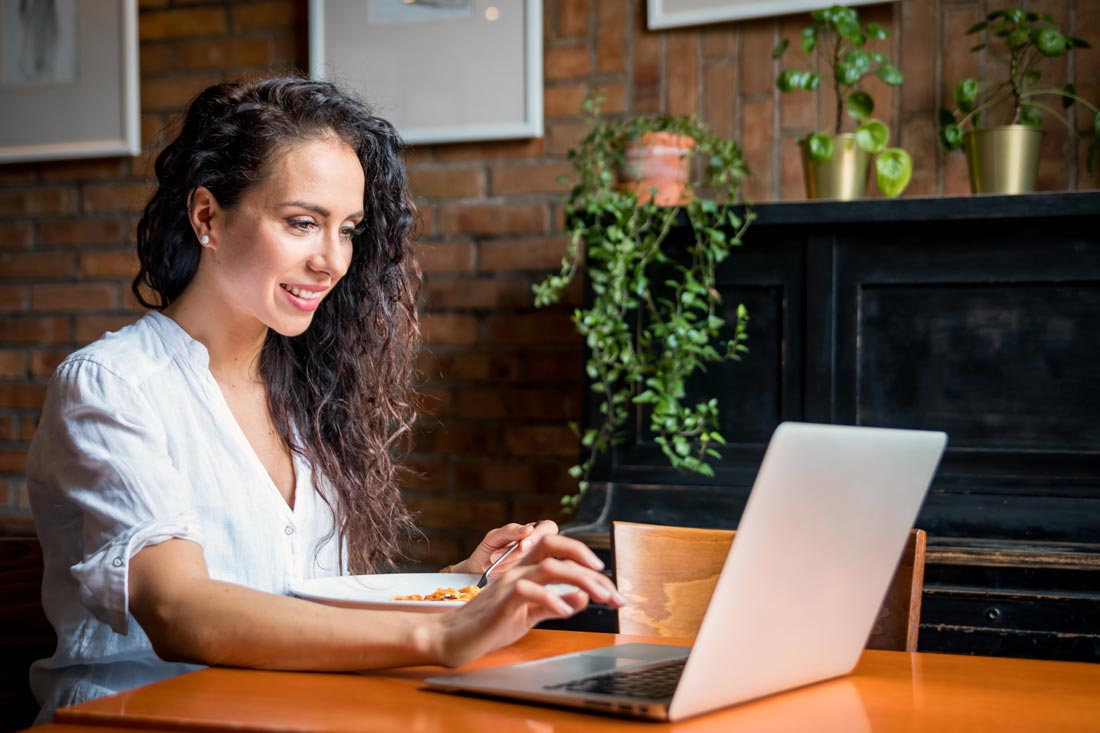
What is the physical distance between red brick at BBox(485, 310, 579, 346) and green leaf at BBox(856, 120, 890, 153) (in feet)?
2.91

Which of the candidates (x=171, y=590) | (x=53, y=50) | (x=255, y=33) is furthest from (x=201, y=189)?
(x=53, y=50)

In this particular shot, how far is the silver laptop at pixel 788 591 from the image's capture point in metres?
0.82

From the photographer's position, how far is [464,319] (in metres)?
3.12

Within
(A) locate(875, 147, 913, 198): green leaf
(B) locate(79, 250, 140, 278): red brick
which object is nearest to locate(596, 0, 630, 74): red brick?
(A) locate(875, 147, 913, 198): green leaf

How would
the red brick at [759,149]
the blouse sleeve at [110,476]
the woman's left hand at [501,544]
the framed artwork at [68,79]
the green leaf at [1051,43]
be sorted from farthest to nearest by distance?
the framed artwork at [68,79]
the red brick at [759,149]
the green leaf at [1051,43]
the woman's left hand at [501,544]
the blouse sleeve at [110,476]

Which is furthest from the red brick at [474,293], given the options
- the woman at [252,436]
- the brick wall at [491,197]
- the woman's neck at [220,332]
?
the woman's neck at [220,332]

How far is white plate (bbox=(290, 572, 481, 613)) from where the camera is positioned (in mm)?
1130

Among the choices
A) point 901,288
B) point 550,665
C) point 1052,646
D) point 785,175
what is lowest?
point 1052,646

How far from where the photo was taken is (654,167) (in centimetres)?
256

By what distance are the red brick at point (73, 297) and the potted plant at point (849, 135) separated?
6.70 ft

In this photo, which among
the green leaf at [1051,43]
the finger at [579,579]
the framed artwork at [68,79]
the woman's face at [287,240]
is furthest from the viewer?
the framed artwork at [68,79]

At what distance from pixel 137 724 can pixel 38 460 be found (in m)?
0.62

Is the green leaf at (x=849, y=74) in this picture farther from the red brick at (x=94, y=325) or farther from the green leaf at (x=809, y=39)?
the red brick at (x=94, y=325)

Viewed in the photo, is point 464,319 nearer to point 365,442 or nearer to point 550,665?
point 365,442
